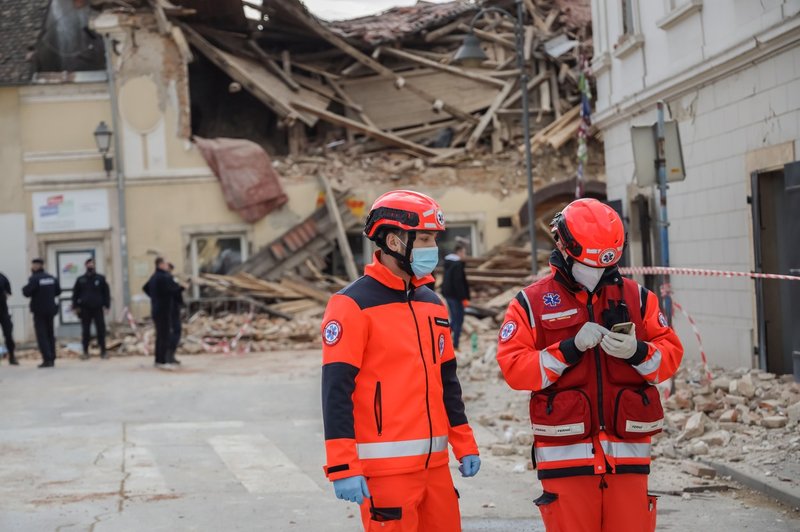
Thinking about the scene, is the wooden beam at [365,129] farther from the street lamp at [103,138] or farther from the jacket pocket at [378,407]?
the jacket pocket at [378,407]

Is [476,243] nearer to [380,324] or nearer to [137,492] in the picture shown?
[137,492]

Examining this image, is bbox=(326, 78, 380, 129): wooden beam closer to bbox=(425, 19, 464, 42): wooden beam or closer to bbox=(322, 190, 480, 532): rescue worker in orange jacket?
bbox=(425, 19, 464, 42): wooden beam

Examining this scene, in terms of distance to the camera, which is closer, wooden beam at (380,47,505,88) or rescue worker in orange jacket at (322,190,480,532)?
rescue worker in orange jacket at (322,190,480,532)

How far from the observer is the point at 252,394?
48.4ft

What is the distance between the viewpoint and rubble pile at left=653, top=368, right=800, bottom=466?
8.66m

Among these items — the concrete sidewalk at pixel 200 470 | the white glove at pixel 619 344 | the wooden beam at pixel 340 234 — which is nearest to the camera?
the white glove at pixel 619 344

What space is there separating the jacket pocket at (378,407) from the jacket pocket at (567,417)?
591mm

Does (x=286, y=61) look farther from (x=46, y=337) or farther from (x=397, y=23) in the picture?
(x=46, y=337)

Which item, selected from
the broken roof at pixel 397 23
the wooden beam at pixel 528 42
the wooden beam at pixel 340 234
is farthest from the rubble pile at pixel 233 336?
the wooden beam at pixel 528 42

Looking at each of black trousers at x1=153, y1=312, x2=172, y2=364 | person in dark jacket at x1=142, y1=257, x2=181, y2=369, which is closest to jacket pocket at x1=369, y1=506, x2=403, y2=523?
person in dark jacket at x1=142, y1=257, x2=181, y2=369

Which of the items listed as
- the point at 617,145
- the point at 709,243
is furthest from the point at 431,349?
the point at 617,145

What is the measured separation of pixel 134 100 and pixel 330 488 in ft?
62.2

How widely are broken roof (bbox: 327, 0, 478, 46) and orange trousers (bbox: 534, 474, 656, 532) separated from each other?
81.2 feet

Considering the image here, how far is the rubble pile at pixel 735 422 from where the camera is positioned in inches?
341
